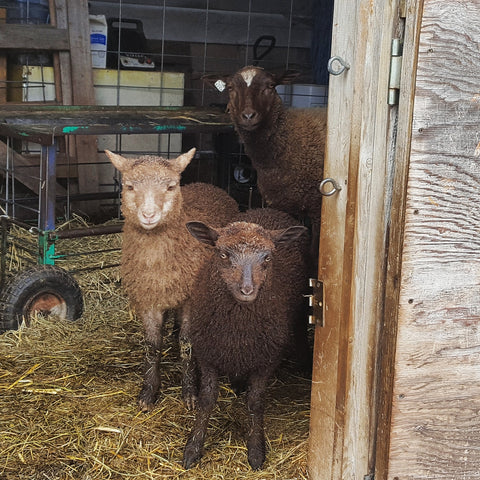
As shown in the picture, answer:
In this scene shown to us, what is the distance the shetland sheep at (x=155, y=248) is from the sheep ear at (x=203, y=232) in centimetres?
40

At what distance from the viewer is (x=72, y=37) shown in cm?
821

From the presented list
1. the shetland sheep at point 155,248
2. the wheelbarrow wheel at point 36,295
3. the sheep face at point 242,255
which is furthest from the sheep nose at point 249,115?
the wheelbarrow wheel at point 36,295

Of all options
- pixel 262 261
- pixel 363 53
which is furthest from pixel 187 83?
pixel 363 53

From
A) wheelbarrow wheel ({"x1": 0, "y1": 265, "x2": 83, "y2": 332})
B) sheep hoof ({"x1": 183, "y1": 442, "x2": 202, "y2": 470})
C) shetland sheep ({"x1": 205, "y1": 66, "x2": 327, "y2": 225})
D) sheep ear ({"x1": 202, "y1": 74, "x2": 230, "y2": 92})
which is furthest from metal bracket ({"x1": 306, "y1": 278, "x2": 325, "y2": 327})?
sheep ear ({"x1": 202, "y1": 74, "x2": 230, "y2": 92})

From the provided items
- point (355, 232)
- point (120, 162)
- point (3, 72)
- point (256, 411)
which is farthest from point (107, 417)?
point (3, 72)

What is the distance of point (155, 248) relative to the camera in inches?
188

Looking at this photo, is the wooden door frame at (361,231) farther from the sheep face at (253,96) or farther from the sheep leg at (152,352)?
the sheep face at (253,96)

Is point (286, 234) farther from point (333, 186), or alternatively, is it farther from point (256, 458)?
point (256, 458)

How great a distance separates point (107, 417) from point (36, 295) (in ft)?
5.41

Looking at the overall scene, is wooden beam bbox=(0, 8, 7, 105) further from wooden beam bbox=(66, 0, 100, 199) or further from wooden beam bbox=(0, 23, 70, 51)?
wooden beam bbox=(66, 0, 100, 199)

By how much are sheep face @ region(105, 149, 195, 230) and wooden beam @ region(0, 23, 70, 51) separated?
152 inches

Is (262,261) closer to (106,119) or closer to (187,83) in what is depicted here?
(106,119)

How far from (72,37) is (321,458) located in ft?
19.6

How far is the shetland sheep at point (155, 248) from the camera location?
15.1 ft
